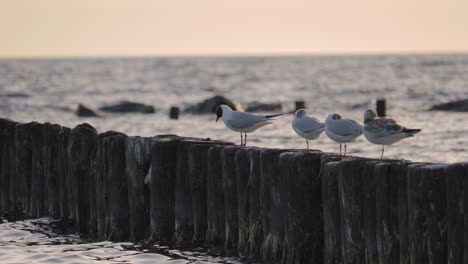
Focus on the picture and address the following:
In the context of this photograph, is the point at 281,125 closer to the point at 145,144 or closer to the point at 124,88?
the point at 145,144

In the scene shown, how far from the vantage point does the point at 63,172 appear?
15.1 m

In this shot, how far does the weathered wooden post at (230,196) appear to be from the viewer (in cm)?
1208

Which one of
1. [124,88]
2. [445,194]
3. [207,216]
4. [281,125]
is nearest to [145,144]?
[207,216]

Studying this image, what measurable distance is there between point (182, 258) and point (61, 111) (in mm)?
36782

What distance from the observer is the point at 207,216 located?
1253cm

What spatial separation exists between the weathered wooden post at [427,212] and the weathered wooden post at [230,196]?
285 cm

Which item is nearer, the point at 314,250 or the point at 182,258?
the point at 314,250

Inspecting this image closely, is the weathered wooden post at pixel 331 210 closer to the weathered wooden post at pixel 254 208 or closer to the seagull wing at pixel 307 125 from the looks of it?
the weathered wooden post at pixel 254 208

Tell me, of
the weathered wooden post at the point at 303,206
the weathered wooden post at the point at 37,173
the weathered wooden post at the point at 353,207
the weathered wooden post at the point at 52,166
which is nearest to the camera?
the weathered wooden post at the point at 353,207

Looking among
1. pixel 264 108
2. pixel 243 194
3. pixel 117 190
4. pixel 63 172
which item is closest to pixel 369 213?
pixel 243 194

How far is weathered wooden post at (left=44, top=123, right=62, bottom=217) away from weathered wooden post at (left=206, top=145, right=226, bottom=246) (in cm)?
355

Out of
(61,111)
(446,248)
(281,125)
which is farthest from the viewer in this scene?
(61,111)

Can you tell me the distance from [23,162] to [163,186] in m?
3.84

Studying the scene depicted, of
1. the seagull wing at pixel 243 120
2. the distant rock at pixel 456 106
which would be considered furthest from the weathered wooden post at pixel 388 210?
the distant rock at pixel 456 106
